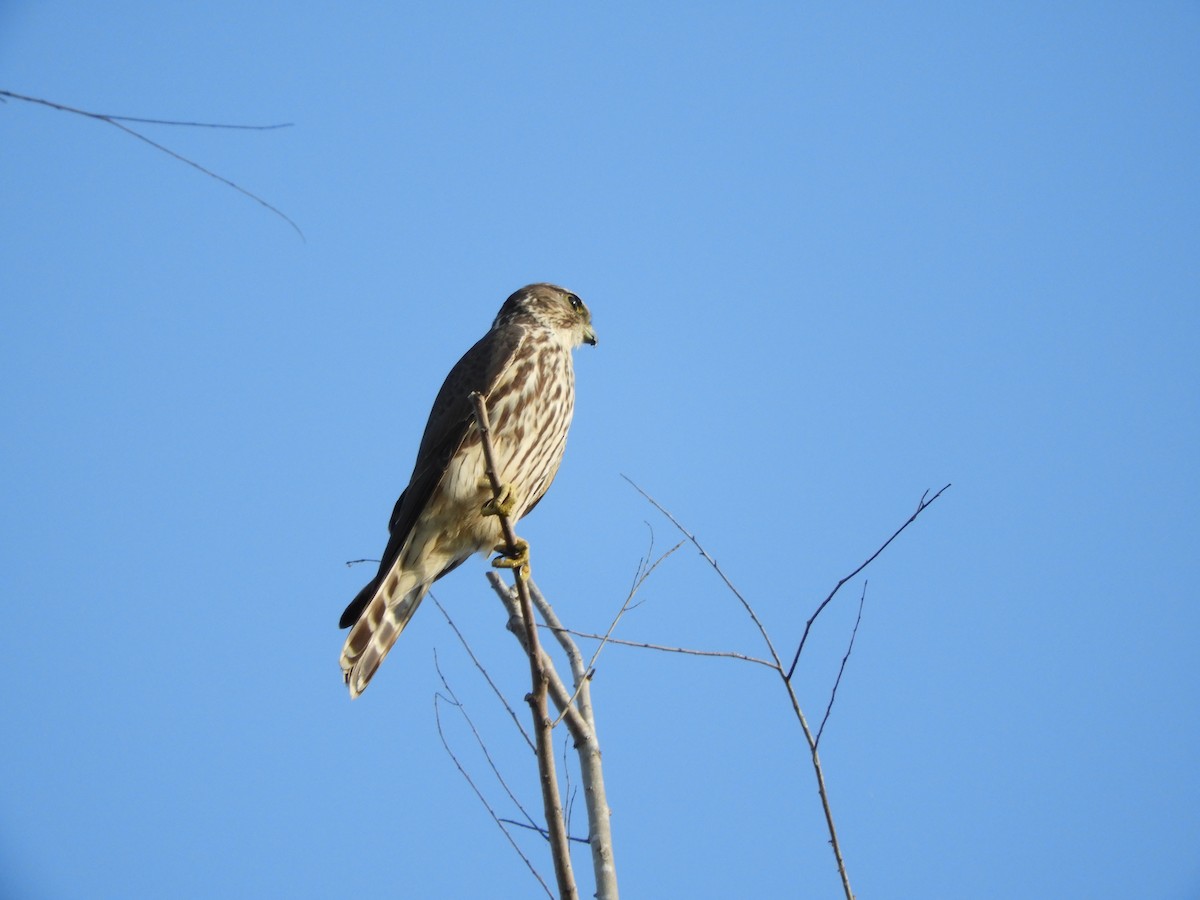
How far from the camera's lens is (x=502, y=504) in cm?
328

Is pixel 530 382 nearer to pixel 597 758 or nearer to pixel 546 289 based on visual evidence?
pixel 546 289

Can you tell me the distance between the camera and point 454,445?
3.93 metres

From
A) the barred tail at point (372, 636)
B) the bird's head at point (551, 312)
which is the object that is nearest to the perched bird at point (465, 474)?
the barred tail at point (372, 636)

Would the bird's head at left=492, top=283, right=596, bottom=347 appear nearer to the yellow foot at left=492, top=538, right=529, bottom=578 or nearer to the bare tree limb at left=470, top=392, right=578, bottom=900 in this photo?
the yellow foot at left=492, top=538, right=529, bottom=578

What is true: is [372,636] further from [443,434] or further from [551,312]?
[551,312]

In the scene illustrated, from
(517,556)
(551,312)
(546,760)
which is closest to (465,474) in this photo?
(517,556)

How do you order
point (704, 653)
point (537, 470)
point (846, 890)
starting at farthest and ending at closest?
point (537, 470) < point (704, 653) < point (846, 890)

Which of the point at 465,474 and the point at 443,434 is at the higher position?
the point at 443,434

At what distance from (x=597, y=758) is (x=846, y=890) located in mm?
1081

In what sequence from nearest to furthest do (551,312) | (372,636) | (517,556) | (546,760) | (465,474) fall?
(546,760)
(517,556)
(372,636)
(465,474)
(551,312)

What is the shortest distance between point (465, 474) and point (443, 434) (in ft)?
Result: 0.73

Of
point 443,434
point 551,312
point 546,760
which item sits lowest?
point 546,760

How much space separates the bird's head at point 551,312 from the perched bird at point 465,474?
35 centimetres

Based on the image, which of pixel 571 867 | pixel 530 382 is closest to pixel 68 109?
pixel 571 867
